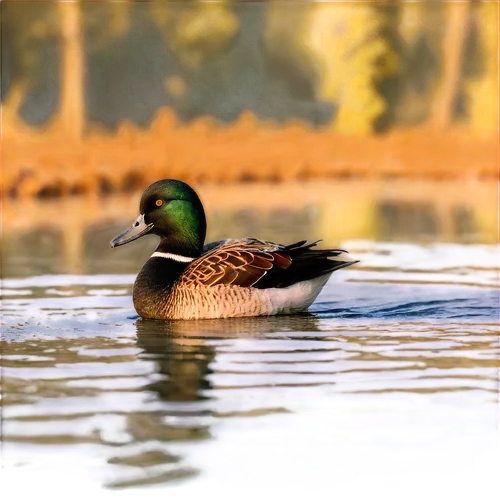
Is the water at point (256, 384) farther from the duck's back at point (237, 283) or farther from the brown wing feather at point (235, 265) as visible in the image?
the brown wing feather at point (235, 265)

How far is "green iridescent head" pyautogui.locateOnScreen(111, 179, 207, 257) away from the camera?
12383 millimetres

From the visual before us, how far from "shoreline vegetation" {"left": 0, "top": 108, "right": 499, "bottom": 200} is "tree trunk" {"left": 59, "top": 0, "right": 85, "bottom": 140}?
5.97 meters

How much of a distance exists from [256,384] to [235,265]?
10.4 ft

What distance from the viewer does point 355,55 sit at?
57438mm

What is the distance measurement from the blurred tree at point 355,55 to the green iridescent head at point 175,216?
44.8 metres

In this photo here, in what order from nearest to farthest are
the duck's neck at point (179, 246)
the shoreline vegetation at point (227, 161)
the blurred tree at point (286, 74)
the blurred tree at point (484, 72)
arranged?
the duck's neck at point (179, 246), the shoreline vegetation at point (227, 161), the blurred tree at point (484, 72), the blurred tree at point (286, 74)

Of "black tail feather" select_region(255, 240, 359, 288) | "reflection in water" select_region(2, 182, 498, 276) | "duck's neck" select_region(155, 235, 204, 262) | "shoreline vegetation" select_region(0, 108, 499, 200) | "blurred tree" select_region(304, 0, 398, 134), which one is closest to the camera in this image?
"black tail feather" select_region(255, 240, 359, 288)

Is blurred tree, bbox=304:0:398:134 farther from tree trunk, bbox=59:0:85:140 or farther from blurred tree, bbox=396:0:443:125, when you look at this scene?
tree trunk, bbox=59:0:85:140

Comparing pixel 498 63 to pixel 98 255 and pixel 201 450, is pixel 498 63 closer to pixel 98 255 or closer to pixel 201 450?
pixel 98 255

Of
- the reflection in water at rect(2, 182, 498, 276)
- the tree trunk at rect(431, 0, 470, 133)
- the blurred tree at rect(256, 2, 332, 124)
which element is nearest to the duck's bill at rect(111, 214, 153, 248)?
the reflection in water at rect(2, 182, 498, 276)

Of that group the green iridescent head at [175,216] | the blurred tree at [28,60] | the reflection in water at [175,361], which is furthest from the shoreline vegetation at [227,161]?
the reflection in water at [175,361]

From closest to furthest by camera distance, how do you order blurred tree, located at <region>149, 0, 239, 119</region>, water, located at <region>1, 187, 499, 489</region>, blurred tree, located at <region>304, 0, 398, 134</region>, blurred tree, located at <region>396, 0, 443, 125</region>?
1. water, located at <region>1, 187, 499, 489</region>
2. blurred tree, located at <region>304, 0, 398, 134</region>
3. blurred tree, located at <region>149, 0, 239, 119</region>
4. blurred tree, located at <region>396, 0, 443, 125</region>

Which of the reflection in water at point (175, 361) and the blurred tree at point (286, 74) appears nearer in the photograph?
the reflection in water at point (175, 361)

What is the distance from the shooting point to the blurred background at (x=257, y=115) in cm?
2438
